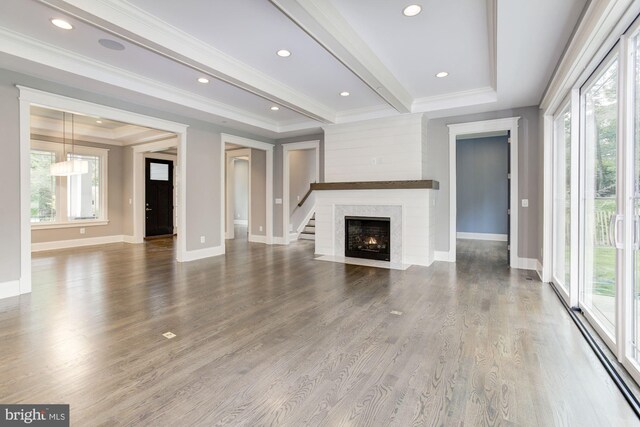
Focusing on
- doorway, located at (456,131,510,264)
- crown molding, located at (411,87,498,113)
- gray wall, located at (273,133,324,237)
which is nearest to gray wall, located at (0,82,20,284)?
gray wall, located at (273,133,324,237)

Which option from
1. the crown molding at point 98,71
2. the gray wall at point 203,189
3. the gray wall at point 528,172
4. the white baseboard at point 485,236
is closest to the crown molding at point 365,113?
the gray wall at point 528,172

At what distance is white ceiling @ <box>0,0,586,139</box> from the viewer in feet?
8.97

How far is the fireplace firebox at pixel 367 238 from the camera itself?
19.2 feet

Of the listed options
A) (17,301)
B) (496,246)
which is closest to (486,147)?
(496,246)

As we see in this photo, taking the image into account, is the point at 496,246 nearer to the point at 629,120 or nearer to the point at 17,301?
the point at 629,120

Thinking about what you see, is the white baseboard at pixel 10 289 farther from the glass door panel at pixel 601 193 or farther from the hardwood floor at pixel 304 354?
the glass door panel at pixel 601 193

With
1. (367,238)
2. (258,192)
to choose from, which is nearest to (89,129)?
(258,192)

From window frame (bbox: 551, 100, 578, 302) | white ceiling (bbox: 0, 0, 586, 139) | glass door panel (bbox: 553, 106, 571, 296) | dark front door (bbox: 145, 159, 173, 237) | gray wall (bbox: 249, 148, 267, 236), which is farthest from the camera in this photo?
dark front door (bbox: 145, 159, 173, 237)

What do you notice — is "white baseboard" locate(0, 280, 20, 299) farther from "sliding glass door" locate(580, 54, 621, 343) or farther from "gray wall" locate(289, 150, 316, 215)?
"gray wall" locate(289, 150, 316, 215)

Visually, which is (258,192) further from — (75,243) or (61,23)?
(61,23)

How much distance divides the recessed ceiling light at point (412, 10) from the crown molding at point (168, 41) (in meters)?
2.08

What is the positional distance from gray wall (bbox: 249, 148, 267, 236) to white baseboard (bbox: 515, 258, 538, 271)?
18.3 ft

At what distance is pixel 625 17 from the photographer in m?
2.00

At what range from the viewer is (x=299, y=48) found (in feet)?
11.6
